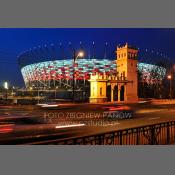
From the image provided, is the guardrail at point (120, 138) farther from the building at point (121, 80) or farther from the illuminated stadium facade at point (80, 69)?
the illuminated stadium facade at point (80, 69)

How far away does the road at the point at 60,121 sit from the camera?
27.1ft

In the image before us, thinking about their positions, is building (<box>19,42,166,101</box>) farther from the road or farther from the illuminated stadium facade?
the road

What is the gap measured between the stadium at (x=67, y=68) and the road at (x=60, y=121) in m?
1.34

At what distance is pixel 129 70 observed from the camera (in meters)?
10.7

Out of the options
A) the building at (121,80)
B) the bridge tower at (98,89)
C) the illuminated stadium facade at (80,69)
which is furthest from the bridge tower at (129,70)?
the bridge tower at (98,89)

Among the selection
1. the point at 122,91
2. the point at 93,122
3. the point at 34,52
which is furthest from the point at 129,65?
the point at 34,52

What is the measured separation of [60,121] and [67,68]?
3.43m

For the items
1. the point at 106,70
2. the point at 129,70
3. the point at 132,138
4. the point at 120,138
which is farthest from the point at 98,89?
the point at 120,138

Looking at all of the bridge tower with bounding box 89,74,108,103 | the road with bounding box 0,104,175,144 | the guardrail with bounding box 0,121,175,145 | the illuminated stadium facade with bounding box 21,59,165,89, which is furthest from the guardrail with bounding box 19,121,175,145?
the illuminated stadium facade with bounding box 21,59,165,89

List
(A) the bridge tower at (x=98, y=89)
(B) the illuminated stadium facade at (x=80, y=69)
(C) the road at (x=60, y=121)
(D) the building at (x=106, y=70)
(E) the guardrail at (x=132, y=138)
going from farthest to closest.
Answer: (B) the illuminated stadium facade at (x=80, y=69) < (D) the building at (x=106, y=70) < (A) the bridge tower at (x=98, y=89) < (C) the road at (x=60, y=121) < (E) the guardrail at (x=132, y=138)

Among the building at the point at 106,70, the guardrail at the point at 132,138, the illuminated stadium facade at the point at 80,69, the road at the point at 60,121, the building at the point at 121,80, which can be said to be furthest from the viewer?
the illuminated stadium facade at the point at 80,69

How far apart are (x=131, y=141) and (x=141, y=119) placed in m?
2.51

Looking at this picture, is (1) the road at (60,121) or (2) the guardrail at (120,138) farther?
(1) the road at (60,121)

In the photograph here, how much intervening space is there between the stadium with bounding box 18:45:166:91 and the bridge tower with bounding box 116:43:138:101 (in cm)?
25
